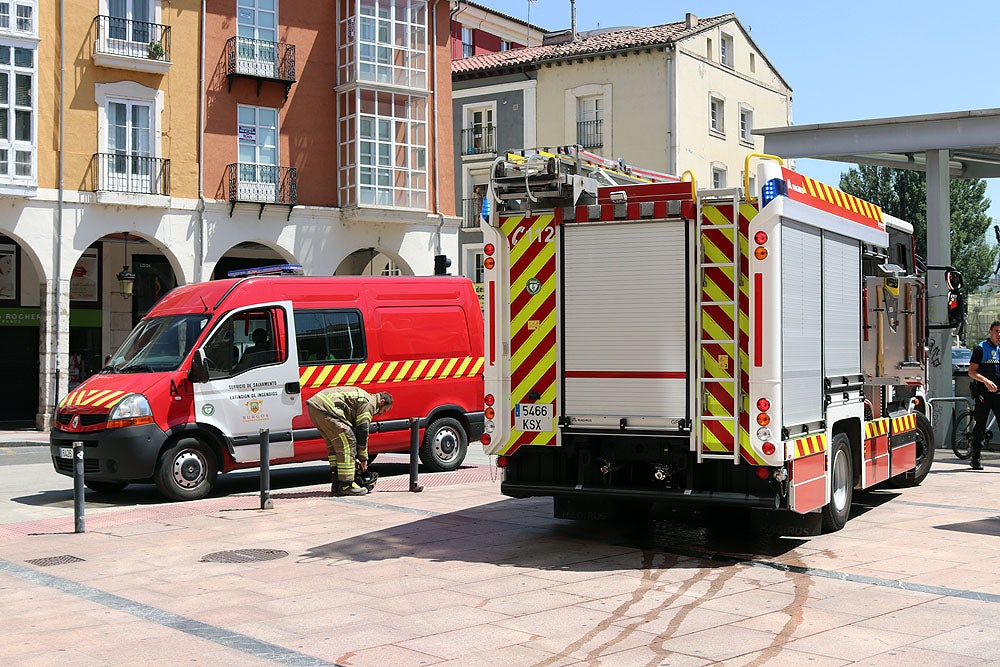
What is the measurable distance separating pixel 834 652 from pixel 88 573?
5.75m

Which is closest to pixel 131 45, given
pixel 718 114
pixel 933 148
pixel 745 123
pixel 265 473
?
pixel 265 473

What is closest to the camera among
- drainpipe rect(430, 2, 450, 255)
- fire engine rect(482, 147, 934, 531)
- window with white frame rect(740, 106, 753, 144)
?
fire engine rect(482, 147, 934, 531)

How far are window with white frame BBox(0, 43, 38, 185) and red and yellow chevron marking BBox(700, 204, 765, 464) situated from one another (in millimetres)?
20668

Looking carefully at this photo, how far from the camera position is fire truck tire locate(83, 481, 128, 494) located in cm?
1397

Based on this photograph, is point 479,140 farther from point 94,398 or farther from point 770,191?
point 770,191

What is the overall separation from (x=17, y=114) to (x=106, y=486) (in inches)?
571

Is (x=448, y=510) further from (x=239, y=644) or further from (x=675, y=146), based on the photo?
(x=675, y=146)

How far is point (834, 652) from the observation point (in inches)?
252

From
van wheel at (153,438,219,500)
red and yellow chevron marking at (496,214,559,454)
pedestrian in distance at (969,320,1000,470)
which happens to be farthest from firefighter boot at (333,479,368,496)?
pedestrian in distance at (969,320,1000,470)

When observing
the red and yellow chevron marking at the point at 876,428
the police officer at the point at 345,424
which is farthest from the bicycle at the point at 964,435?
the police officer at the point at 345,424

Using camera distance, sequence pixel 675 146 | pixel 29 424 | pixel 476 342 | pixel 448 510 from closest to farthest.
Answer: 1. pixel 448 510
2. pixel 476 342
3. pixel 29 424
4. pixel 675 146

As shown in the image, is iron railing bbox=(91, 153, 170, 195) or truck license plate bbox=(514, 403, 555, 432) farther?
iron railing bbox=(91, 153, 170, 195)

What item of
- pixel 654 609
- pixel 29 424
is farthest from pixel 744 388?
pixel 29 424

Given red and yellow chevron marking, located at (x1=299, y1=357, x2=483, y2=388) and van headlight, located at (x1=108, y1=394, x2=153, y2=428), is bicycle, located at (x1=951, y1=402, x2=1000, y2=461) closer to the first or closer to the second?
red and yellow chevron marking, located at (x1=299, y1=357, x2=483, y2=388)
